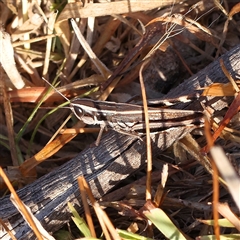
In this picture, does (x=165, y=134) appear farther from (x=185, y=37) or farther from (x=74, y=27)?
(x=74, y=27)

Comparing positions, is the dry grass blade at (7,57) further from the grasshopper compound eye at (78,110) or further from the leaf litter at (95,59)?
the grasshopper compound eye at (78,110)

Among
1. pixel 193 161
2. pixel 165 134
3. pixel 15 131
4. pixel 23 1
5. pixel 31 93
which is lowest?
pixel 193 161

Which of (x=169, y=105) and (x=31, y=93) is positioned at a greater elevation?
(x=31, y=93)

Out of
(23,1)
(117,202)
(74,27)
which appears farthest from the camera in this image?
(23,1)

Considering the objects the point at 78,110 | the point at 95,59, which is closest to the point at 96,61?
the point at 95,59

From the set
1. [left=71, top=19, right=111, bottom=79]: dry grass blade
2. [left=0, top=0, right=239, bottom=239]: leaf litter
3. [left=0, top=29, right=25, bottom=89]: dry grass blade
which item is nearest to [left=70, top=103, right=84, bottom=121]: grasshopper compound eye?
[left=0, top=0, right=239, bottom=239]: leaf litter

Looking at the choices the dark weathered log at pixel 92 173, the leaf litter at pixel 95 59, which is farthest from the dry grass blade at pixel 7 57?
the dark weathered log at pixel 92 173

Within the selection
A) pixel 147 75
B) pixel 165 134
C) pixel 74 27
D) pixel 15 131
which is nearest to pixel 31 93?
pixel 15 131

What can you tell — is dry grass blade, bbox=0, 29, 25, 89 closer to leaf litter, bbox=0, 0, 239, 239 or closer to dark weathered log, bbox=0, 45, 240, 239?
leaf litter, bbox=0, 0, 239, 239
